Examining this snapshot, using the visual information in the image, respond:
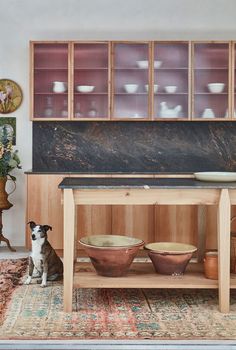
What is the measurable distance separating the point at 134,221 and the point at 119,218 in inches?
6.3

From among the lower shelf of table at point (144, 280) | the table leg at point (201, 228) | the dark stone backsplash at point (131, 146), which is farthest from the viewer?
the dark stone backsplash at point (131, 146)

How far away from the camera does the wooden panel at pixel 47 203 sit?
5.78m

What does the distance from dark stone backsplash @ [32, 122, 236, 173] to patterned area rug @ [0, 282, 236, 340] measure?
7.47 ft

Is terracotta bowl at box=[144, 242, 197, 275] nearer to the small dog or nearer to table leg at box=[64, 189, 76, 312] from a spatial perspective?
table leg at box=[64, 189, 76, 312]

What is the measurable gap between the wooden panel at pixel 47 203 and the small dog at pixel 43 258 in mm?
1255

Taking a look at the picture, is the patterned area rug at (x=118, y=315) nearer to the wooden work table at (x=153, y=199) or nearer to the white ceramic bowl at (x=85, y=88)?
the wooden work table at (x=153, y=199)

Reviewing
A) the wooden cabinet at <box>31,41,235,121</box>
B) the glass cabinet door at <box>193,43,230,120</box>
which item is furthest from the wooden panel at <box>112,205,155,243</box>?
the glass cabinet door at <box>193,43,230,120</box>

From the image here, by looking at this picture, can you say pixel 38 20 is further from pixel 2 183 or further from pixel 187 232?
pixel 187 232

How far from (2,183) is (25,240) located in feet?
2.36

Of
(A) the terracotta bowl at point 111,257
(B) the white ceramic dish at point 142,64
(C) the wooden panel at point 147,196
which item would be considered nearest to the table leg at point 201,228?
(A) the terracotta bowl at point 111,257

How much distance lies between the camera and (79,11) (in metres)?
6.30

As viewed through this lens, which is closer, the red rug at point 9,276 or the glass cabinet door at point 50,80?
the red rug at point 9,276

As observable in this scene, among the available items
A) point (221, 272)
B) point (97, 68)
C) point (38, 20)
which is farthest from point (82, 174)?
point (221, 272)

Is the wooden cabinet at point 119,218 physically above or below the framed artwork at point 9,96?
below
